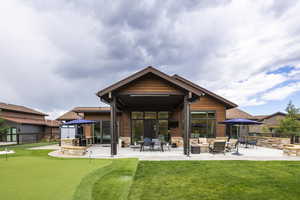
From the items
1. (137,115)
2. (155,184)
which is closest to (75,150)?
(155,184)

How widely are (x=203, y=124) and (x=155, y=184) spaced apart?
9916 millimetres

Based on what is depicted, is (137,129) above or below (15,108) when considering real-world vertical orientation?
below

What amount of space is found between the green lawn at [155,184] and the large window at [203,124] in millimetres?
7313

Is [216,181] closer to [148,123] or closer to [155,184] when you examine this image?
[155,184]

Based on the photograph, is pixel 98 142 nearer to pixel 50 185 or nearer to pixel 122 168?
pixel 122 168

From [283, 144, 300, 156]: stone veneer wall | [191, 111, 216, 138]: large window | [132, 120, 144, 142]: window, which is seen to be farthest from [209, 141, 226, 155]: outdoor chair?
[132, 120, 144, 142]: window

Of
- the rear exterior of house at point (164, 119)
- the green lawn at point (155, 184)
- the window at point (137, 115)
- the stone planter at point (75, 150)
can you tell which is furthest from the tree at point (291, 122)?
the stone planter at point (75, 150)

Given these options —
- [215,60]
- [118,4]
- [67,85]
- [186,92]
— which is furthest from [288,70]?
[67,85]

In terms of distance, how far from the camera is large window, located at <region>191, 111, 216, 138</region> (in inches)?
525

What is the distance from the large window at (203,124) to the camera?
43.8 feet

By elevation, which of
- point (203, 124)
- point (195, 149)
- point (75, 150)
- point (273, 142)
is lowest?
point (273, 142)

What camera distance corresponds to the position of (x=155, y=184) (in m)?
4.34

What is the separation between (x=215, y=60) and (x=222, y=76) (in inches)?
158

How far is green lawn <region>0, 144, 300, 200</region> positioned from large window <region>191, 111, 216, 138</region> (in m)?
7.31
